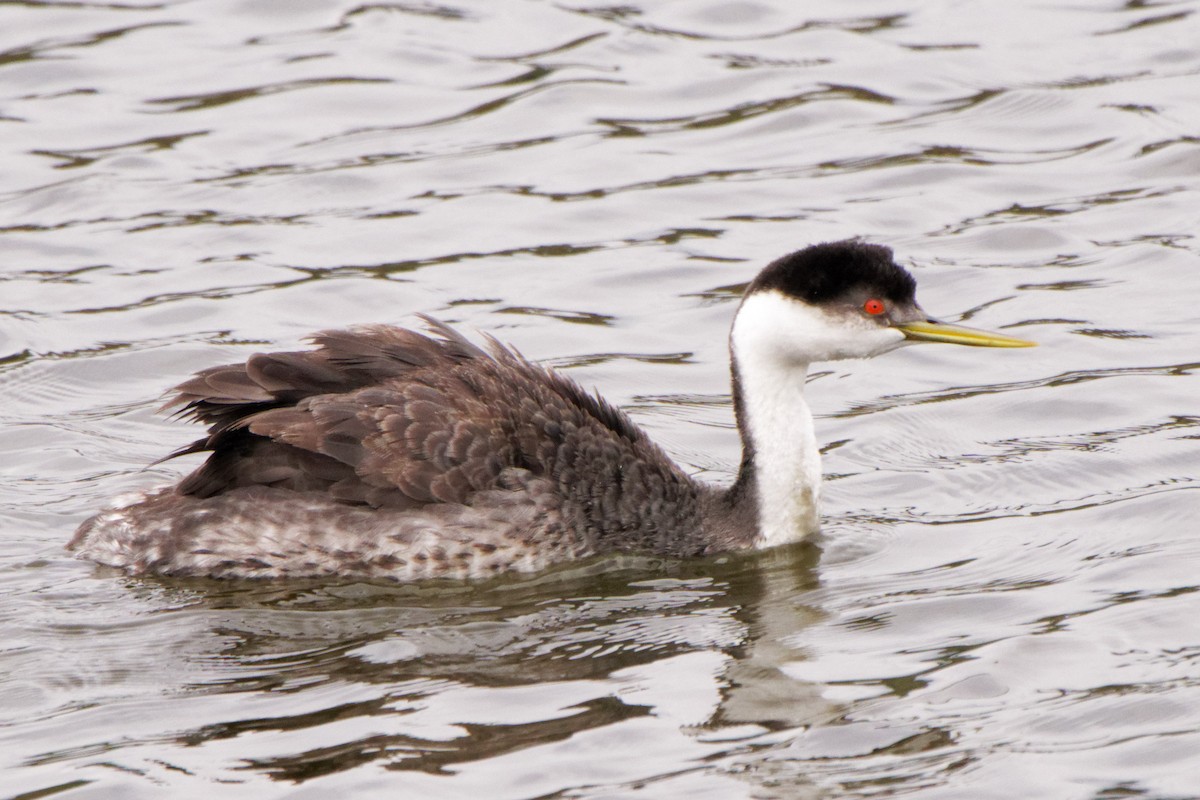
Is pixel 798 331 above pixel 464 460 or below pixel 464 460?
above

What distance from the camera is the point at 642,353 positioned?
496 inches

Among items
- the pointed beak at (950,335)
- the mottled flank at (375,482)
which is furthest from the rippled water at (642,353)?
the pointed beak at (950,335)

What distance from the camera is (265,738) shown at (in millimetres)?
7816

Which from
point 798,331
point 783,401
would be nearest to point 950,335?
point 798,331

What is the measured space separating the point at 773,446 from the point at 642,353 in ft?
8.89

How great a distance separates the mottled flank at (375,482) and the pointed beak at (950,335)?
5.02 ft

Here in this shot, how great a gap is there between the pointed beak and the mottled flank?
153 centimetres

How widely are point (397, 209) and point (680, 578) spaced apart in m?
5.79

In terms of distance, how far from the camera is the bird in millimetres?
9547

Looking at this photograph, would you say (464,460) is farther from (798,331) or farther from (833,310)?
(833,310)

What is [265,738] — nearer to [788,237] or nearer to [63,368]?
[63,368]

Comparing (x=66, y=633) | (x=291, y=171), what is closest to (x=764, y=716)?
(x=66, y=633)

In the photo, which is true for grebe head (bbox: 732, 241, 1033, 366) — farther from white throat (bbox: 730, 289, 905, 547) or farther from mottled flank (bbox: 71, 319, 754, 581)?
mottled flank (bbox: 71, 319, 754, 581)

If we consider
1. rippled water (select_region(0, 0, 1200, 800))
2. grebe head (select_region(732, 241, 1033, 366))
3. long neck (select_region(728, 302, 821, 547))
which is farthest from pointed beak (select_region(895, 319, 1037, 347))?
rippled water (select_region(0, 0, 1200, 800))
